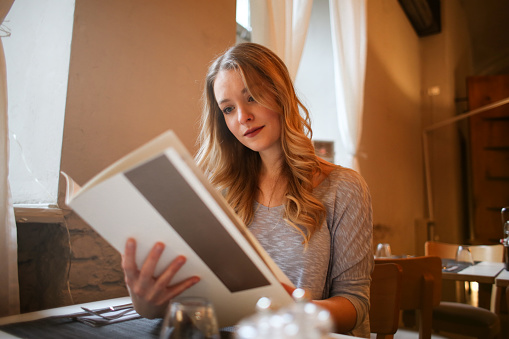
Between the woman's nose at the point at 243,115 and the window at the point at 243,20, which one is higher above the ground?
→ the window at the point at 243,20

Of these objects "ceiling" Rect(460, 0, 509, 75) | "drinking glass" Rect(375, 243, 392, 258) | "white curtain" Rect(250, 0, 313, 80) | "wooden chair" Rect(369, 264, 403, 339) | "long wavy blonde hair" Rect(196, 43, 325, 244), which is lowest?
A: "drinking glass" Rect(375, 243, 392, 258)

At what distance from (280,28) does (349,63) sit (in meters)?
1.21

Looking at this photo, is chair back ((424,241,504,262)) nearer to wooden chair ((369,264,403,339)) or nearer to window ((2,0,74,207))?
wooden chair ((369,264,403,339))

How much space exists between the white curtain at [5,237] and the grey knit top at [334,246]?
650 mm

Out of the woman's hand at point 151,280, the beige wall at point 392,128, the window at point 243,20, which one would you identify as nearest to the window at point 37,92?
the woman's hand at point 151,280

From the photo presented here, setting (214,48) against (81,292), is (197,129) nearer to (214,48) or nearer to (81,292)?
(214,48)

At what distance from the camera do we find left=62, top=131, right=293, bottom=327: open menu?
533mm

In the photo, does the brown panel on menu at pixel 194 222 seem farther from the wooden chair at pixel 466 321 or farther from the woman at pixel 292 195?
the wooden chair at pixel 466 321

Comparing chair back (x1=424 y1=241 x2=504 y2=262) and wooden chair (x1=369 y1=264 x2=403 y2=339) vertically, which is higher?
wooden chair (x1=369 y1=264 x2=403 y2=339)

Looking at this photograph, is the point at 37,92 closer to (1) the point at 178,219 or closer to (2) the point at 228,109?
(2) the point at 228,109

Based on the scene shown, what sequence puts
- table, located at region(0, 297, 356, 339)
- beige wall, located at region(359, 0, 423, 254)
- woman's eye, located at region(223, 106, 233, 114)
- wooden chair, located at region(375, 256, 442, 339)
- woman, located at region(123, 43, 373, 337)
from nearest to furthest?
table, located at region(0, 297, 356, 339), woman, located at region(123, 43, 373, 337), woman's eye, located at region(223, 106, 233, 114), wooden chair, located at region(375, 256, 442, 339), beige wall, located at region(359, 0, 423, 254)

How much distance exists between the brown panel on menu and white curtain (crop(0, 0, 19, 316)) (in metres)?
0.68

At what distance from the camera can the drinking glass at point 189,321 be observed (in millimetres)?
453

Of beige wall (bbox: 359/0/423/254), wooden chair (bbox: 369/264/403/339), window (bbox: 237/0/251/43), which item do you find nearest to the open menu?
wooden chair (bbox: 369/264/403/339)
